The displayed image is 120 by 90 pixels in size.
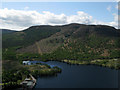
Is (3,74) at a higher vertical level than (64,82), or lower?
higher

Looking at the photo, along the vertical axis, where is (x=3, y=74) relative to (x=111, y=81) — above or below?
above

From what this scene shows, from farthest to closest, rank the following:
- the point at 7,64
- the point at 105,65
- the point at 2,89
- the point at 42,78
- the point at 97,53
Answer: the point at 97,53 < the point at 105,65 < the point at 7,64 < the point at 42,78 < the point at 2,89

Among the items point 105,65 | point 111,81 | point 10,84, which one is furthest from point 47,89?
point 105,65

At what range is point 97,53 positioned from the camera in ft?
614

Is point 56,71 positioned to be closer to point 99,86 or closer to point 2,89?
point 99,86

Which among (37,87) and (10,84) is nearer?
(10,84)

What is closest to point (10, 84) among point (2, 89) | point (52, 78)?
point (2, 89)

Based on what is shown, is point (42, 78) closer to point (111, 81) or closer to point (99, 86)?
point (99, 86)

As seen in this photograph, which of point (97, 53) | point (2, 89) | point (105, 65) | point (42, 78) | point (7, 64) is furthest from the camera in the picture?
point (97, 53)

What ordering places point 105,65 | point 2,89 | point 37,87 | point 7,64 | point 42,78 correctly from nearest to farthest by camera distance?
point 2,89
point 37,87
point 42,78
point 7,64
point 105,65

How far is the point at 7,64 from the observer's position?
98188 millimetres

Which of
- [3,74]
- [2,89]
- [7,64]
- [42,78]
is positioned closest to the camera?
[2,89]

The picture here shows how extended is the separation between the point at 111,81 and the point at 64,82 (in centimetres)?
3302

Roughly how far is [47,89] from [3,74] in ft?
105
